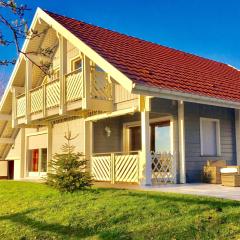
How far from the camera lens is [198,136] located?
14.9 meters

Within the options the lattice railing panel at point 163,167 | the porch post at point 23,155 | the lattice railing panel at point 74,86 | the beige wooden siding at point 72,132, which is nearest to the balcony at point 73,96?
the lattice railing panel at point 74,86

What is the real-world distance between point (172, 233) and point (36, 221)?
129 inches

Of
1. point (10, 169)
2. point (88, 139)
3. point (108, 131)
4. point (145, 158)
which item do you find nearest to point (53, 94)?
point (88, 139)

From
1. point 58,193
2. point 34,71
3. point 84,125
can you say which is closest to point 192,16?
point 34,71

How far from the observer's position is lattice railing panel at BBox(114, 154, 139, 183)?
1315 centimetres

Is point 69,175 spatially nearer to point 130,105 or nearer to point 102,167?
point 102,167

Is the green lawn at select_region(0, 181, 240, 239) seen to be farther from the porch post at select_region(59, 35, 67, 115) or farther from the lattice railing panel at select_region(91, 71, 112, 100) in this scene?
the porch post at select_region(59, 35, 67, 115)

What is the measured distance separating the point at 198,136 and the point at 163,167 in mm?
2193

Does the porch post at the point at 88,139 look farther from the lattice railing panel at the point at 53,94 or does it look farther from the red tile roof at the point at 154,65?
the red tile roof at the point at 154,65

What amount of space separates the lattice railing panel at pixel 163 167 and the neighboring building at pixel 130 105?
3 centimetres

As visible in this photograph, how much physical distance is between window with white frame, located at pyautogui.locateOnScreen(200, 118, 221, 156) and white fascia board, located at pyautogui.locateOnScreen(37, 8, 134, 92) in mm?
4571

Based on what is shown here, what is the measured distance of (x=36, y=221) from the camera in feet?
28.8

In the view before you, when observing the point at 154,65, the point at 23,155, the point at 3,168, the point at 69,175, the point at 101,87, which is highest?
the point at 154,65

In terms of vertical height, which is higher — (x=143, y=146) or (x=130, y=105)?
(x=130, y=105)
